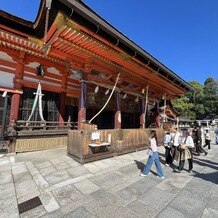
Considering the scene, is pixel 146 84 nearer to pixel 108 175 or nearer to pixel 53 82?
pixel 53 82

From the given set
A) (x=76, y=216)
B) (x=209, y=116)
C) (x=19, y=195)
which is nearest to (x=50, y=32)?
(x=19, y=195)

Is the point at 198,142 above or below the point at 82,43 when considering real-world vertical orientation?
below

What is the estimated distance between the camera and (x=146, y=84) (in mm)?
10656

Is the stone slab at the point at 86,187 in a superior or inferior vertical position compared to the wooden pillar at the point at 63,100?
inferior

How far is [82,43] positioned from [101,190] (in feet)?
15.4

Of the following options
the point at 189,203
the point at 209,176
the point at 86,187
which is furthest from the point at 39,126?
the point at 209,176

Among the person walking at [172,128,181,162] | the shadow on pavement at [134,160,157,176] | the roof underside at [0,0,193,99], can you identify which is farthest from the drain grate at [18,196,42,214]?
the person walking at [172,128,181,162]

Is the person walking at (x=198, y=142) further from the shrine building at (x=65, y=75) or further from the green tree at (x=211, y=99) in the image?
the green tree at (x=211, y=99)

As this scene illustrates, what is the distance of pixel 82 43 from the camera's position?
5805 mm

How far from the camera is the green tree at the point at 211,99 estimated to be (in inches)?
1706

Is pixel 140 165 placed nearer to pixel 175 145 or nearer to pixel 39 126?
pixel 175 145

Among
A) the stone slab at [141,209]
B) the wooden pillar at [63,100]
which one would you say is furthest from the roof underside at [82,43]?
the stone slab at [141,209]

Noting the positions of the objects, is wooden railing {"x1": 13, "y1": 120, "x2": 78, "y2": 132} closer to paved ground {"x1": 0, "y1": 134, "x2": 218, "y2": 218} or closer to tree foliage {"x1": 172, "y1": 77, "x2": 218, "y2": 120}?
paved ground {"x1": 0, "y1": 134, "x2": 218, "y2": 218}

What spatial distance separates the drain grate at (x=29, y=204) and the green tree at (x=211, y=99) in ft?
158
